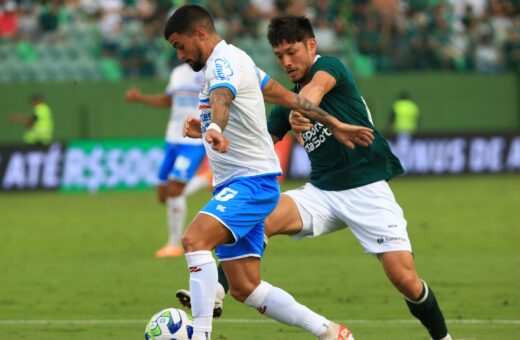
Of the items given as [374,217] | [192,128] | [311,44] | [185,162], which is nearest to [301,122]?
[192,128]

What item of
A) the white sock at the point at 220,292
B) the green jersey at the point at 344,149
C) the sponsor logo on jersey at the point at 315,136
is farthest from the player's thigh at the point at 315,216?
the white sock at the point at 220,292

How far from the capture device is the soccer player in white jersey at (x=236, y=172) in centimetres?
694

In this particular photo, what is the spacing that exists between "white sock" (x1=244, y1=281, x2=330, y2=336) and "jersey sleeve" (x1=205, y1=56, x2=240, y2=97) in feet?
4.43

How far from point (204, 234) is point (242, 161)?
56 cm

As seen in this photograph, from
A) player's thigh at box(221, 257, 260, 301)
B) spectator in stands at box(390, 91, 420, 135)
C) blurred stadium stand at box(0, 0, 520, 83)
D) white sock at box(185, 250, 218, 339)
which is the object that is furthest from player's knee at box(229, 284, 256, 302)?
spectator in stands at box(390, 91, 420, 135)

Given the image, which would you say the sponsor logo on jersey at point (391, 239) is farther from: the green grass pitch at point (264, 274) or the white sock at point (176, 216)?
the white sock at point (176, 216)

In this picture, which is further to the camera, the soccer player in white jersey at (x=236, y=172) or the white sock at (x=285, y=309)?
the white sock at (x=285, y=309)

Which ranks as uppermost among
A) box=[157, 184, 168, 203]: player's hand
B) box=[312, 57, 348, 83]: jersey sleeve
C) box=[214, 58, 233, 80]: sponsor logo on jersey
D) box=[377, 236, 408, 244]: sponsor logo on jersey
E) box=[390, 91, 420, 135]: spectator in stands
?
box=[214, 58, 233, 80]: sponsor logo on jersey

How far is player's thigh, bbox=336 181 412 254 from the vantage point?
7.70 meters

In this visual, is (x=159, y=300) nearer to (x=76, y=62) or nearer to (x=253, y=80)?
(x=253, y=80)

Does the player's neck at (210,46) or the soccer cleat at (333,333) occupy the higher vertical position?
the player's neck at (210,46)

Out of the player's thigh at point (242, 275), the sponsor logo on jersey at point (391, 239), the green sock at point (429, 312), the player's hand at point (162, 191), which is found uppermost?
the sponsor logo on jersey at point (391, 239)

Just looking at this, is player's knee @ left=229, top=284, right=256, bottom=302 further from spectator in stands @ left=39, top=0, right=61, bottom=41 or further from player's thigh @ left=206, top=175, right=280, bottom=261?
spectator in stands @ left=39, top=0, right=61, bottom=41

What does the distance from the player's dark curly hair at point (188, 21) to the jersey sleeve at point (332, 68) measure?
1025 millimetres
